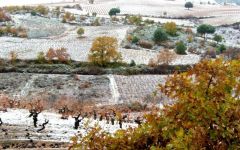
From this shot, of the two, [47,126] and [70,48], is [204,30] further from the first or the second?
[47,126]

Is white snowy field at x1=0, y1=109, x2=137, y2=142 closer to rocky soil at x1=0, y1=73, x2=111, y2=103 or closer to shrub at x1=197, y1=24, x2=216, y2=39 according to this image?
rocky soil at x1=0, y1=73, x2=111, y2=103

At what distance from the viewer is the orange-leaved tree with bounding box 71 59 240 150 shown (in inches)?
339

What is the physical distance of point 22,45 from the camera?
77188mm

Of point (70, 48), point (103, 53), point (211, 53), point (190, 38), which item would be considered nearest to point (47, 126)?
point (103, 53)

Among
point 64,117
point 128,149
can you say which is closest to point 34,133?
point 64,117

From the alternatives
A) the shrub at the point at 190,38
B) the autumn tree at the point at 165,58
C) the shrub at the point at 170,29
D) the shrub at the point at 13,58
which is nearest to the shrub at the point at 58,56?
the shrub at the point at 13,58

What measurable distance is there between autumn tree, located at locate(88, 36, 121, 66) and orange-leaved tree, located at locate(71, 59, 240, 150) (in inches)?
2113

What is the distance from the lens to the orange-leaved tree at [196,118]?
28.2 feet

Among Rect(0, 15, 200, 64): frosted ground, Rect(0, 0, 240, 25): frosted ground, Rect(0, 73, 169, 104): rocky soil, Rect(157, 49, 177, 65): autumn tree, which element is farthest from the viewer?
Rect(0, 0, 240, 25): frosted ground

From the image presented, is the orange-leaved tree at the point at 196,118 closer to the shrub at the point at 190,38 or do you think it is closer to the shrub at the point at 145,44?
the shrub at the point at 145,44

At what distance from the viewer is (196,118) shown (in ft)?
29.1

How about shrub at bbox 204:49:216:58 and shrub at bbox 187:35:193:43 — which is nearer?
shrub at bbox 204:49:216:58

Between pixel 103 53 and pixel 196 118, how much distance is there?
55.8 m

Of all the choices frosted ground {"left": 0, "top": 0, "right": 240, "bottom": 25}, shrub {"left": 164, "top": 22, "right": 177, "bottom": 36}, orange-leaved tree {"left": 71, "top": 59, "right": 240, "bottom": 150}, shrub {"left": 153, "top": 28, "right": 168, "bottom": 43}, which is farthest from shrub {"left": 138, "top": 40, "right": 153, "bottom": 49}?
orange-leaved tree {"left": 71, "top": 59, "right": 240, "bottom": 150}
